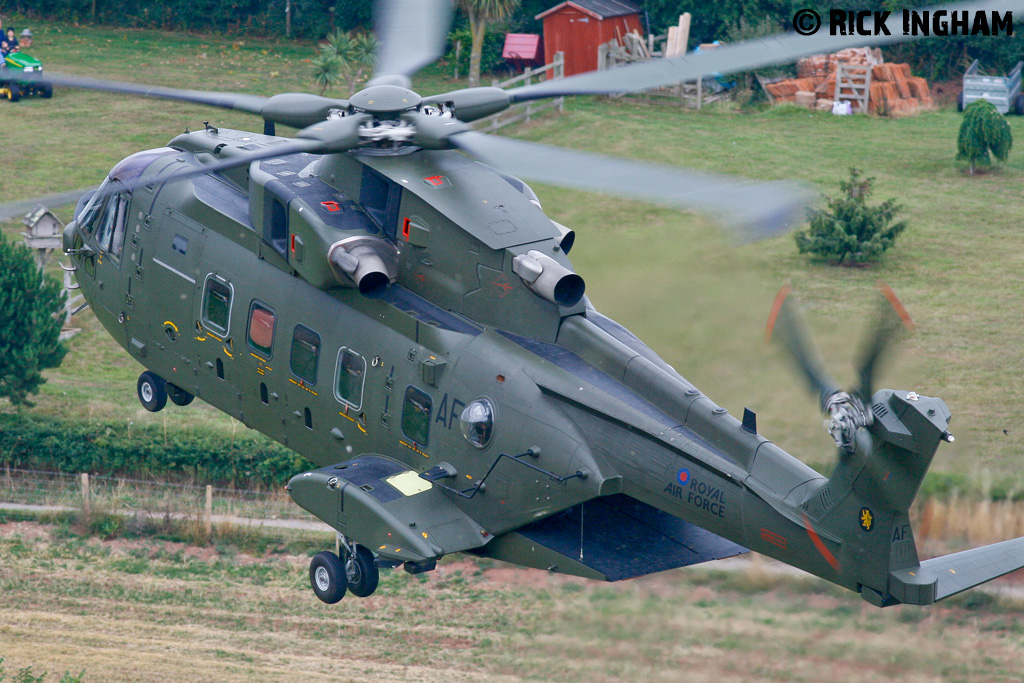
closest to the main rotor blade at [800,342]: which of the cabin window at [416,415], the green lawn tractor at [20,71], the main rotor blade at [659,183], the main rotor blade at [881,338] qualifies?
the main rotor blade at [881,338]

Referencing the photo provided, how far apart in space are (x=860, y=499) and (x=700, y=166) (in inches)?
1314

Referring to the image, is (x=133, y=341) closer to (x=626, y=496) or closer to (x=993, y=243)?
(x=626, y=496)

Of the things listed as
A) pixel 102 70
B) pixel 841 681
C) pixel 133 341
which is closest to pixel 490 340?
pixel 841 681

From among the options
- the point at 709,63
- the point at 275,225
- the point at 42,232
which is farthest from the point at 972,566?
the point at 42,232

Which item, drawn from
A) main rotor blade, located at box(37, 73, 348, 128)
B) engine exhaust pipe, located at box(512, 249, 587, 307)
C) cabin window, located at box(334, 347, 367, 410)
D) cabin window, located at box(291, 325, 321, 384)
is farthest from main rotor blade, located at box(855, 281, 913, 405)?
cabin window, located at box(291, 325, 321, 384)

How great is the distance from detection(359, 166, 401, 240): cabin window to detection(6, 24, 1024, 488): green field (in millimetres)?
3143

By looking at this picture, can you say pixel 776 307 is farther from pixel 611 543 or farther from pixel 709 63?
pixel 611 543

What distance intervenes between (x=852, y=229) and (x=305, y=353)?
2596 centimetres

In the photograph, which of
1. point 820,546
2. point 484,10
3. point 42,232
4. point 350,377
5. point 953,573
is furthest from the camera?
point 484,10

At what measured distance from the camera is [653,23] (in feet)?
207

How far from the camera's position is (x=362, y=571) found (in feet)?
67.3

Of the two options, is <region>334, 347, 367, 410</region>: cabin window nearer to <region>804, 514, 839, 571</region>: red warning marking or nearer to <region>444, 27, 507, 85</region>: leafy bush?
<region>804, 514, 839, 571</region>: red warning marking

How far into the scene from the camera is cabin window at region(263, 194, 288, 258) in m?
21.5

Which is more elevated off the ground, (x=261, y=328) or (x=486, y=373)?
(x=486, y=373)
